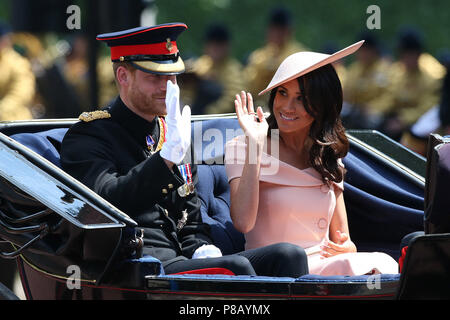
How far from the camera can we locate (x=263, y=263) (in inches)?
138

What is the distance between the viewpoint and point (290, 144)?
3.98 metres

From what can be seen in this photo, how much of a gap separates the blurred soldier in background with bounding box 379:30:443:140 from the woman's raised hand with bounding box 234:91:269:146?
591 centimetres

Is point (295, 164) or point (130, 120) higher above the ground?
point (130, 120)

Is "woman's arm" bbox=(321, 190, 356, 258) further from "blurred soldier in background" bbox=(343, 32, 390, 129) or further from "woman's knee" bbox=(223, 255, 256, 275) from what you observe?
"blurred soldier in background" bbox=(343, 32, 390, 129)

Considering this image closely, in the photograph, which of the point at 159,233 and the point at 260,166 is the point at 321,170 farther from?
the point at 159,233

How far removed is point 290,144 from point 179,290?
3.17ft

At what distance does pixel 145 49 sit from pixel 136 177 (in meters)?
0.61

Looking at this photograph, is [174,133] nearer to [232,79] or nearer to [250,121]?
[250,121]

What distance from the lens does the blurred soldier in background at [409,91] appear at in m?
10.0

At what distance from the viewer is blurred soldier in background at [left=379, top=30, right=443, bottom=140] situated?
1000cm

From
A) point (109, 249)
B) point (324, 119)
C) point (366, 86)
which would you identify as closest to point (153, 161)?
point (109, 249)

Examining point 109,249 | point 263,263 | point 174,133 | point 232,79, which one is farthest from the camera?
point 232,79

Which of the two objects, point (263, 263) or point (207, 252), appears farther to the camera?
point (207, 252)

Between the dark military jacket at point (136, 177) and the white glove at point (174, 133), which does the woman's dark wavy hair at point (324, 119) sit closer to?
the dark military jacket at point (136, 177)
